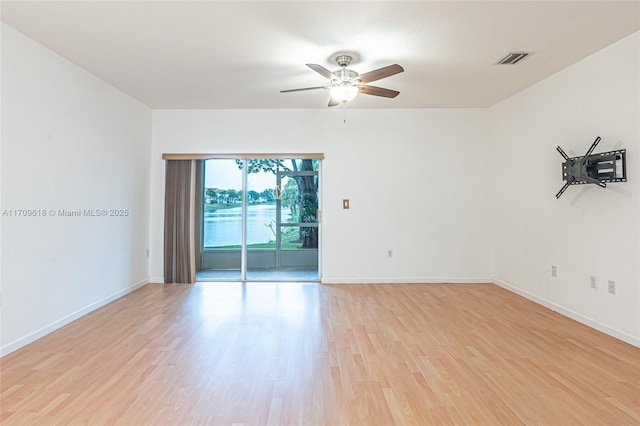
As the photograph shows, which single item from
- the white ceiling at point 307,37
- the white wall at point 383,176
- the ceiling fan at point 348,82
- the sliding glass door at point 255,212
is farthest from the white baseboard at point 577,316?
the ceiling fan at point 348,82

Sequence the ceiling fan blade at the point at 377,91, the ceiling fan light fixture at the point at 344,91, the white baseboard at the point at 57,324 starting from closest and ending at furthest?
the white baseboard at the point at 57,324
the ceiling fan light fixture at the point at 344,91
the ceiling fan blade at the point at 377,91

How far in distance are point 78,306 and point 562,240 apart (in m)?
5.46

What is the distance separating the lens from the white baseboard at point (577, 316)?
2764mm

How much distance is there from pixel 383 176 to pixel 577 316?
9.50 ft

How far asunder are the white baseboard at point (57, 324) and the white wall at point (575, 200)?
5317 mm

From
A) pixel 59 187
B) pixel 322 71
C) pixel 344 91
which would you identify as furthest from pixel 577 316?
pixel 59 187

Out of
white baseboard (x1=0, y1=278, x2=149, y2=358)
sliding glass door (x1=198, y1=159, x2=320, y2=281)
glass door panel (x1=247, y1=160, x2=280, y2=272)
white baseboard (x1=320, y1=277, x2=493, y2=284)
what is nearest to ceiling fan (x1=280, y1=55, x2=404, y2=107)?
sliding glass door (x1=198, y1=159, x2=320, y2=281)

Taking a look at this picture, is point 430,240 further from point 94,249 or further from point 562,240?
point 94,249

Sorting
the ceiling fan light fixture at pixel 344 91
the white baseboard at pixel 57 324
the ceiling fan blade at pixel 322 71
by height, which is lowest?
the white baseboard at pixel 57 324

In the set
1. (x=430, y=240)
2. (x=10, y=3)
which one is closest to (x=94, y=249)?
(x=10, y=3)

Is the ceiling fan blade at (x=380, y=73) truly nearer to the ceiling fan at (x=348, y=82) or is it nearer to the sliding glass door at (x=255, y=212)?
the ceiling fan at (x=348, y=82)

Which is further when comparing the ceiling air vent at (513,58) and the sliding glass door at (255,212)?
the sliding glass door at (255,212)

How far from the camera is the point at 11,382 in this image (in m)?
2.12

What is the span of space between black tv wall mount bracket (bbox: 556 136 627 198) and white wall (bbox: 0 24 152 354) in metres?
5.30
